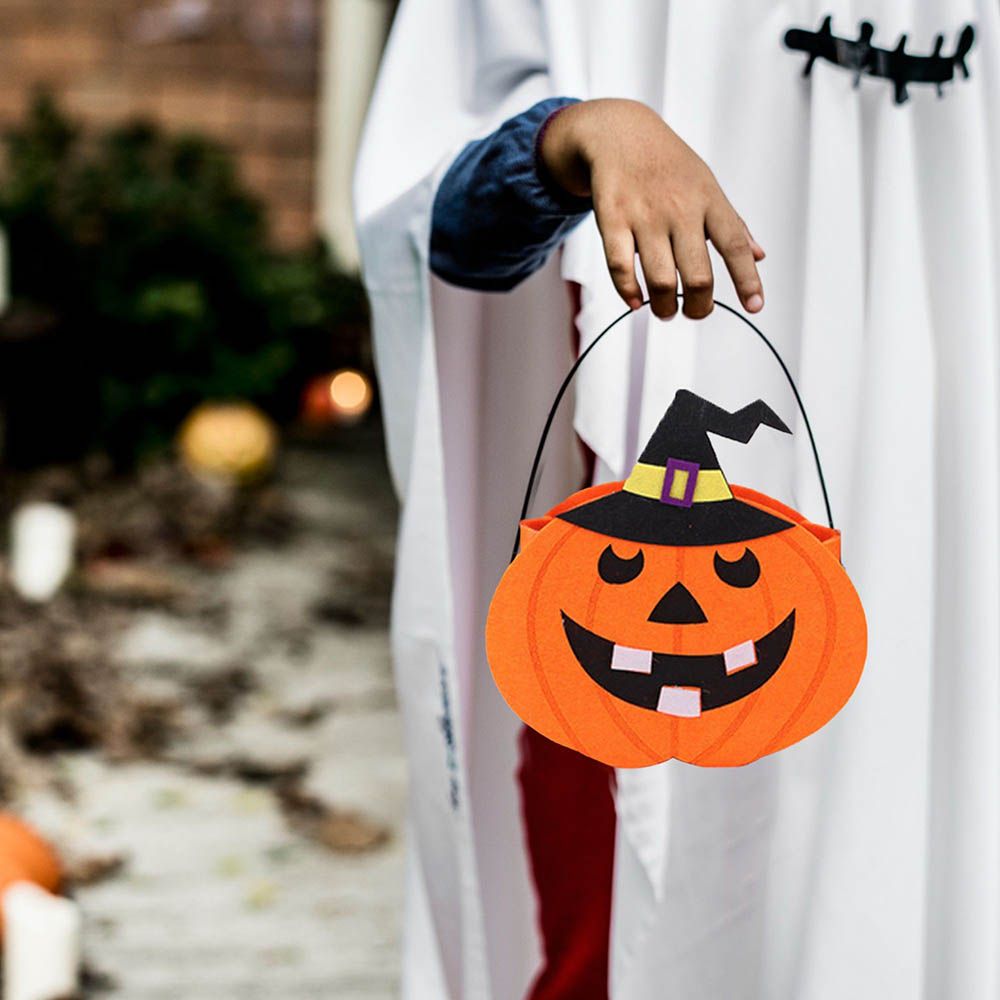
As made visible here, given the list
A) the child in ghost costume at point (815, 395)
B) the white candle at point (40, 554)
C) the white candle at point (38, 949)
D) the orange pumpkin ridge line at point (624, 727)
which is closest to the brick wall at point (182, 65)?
the white candle at point (40, 554)

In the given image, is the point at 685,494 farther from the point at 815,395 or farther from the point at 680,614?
the point at 815,395

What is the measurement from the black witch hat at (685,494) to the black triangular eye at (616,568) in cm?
2

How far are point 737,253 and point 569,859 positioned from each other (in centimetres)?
75

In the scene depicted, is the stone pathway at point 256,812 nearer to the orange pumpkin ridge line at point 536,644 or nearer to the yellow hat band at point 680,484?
the orange pumpkin ridge line at point 536,644

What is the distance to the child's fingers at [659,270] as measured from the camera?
2.50 feet

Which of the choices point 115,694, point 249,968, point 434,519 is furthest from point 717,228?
point 115,694

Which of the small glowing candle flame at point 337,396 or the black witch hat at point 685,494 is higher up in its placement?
the black witch hat at point 685,494

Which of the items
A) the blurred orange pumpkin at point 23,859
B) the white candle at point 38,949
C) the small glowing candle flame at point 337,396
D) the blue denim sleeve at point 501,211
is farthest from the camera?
the small glowing candle flame at point 337,396

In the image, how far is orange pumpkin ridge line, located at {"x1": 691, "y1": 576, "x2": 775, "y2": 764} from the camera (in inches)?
31.0

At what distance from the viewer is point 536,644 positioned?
0.81 meters

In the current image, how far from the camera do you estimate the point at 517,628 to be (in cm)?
81

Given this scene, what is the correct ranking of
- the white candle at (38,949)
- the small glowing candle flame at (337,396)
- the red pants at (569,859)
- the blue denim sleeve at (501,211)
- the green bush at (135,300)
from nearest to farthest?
1. the blue denim sleeve at (501,211)
2. the red pants at (569,859)
3. the white candle at (38,949)
4. the green bush at (135,300)
5. the small glowing candle flame at (337,396)

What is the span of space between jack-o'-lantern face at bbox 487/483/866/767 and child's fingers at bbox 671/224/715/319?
0.12m

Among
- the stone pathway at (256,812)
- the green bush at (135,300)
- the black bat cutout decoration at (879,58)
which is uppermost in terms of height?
the black bat cutout decoration at (879,58)
